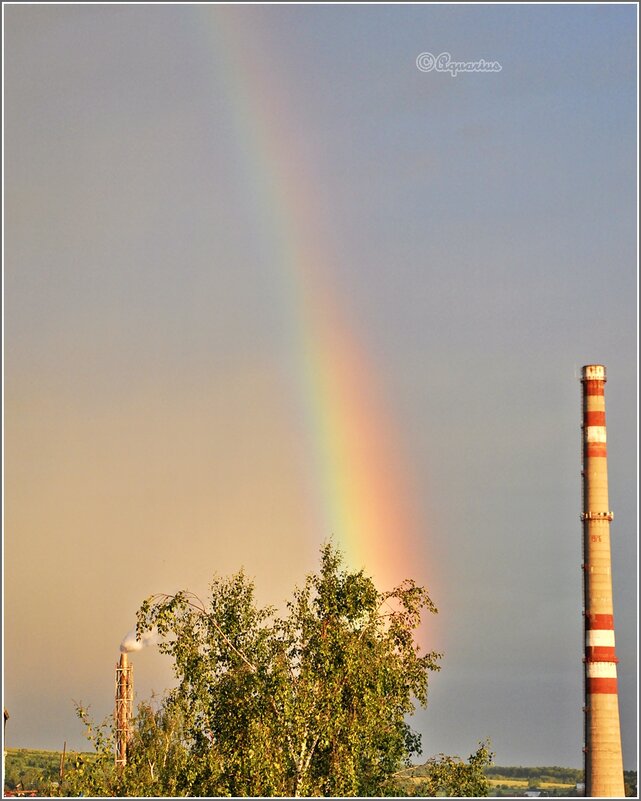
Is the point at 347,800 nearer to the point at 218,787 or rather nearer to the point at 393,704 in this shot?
the point at 218,787

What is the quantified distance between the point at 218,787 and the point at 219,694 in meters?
2.48

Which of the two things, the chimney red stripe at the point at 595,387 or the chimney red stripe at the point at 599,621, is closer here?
the chimney red stripe at the point at 599,621

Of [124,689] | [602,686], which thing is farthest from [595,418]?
[124,689]

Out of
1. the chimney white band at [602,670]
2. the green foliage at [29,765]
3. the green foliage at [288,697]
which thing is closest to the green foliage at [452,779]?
the green foliage at [288,697]

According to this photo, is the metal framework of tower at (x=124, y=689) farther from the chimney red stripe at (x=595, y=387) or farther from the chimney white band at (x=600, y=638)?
the chimney red stripe at (x=595, y=387)

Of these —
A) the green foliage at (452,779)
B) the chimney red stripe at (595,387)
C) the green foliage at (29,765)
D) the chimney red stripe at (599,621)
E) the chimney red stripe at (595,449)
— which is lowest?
the green foliage at (29,765)

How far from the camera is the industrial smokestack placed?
68812 mm

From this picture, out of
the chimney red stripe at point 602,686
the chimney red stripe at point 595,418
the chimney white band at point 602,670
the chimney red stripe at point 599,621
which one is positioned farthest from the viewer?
the chimney red stripe at point 595,418

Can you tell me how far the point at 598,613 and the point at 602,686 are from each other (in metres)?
4.08

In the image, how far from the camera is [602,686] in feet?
225

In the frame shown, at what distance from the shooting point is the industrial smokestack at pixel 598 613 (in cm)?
6881

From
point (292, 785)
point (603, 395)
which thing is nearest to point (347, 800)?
point (292, 785)

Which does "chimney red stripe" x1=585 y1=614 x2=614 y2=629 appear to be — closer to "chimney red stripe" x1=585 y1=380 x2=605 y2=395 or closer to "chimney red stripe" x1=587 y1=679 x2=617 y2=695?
"chimney red stripe" x1=587 y1=679 x2=617 y2=695

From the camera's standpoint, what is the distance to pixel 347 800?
26.9m
